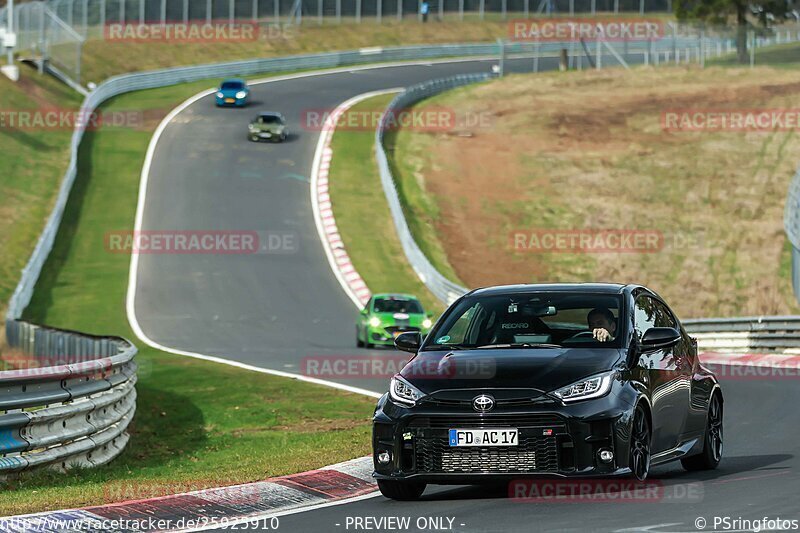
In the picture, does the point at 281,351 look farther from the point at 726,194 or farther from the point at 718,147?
the point at 718,147

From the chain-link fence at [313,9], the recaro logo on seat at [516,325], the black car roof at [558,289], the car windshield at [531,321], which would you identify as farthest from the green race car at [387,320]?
the chain-link fence at [313,9]

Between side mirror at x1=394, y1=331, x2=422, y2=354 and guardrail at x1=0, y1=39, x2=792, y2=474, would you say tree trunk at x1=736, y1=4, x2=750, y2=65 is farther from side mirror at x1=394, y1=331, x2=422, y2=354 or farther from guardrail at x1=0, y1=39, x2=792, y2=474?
side mirror at x1=394, y1=331, x2=422, y2=354

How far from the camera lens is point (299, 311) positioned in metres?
38.1

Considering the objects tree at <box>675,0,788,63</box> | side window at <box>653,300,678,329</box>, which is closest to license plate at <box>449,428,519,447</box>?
side window at <box>653,300,678,329</box>

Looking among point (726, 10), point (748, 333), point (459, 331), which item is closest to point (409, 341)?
point (459, 331)

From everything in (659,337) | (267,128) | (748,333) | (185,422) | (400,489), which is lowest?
(267,128)

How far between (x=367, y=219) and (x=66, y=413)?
3701 centimetres

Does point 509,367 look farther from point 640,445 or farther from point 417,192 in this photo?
point 417,192

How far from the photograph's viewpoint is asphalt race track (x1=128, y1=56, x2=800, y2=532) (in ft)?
31.1

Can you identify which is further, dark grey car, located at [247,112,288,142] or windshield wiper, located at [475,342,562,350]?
dark grey car, located at [247,112,288,142]

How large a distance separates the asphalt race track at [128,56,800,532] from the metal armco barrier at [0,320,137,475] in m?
3.04

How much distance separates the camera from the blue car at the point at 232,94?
67500mm

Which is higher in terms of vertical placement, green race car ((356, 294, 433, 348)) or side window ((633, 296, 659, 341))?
side window ((633, 296, 659, 341))

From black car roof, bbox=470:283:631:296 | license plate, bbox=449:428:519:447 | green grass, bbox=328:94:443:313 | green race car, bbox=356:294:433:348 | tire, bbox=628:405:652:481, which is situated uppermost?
black car roof, bbox=470:283:631:296
